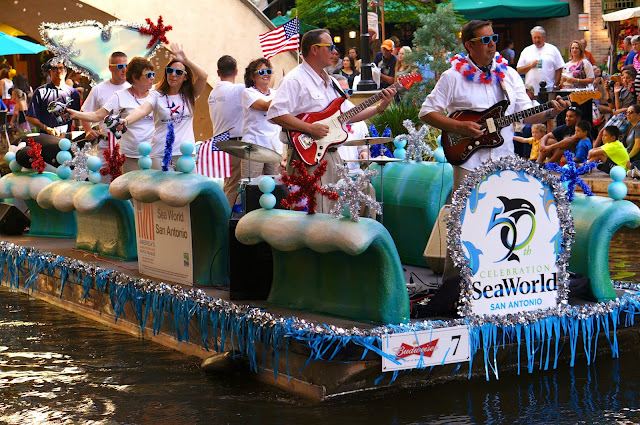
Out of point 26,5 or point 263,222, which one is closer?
point 263,222

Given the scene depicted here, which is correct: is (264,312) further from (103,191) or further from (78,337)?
(103,191)

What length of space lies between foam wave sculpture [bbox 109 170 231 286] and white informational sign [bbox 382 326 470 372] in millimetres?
1965

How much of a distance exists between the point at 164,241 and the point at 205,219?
60 centimetres

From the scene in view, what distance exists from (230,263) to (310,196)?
0.90 meters

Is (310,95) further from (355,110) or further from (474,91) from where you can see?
(474,91)

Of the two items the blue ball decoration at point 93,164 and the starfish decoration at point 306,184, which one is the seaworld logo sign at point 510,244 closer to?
the starfish decoration at point 306,184

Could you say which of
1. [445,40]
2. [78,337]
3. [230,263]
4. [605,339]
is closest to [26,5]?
[445,40]

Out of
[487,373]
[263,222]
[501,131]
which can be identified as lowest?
[487,373]

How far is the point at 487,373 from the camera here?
6465mm

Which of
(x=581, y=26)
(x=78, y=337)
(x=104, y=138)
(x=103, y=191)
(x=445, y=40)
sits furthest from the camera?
(x=581, y=26)

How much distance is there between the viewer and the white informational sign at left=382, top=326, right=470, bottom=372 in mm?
6098

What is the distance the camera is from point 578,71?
16.9 m

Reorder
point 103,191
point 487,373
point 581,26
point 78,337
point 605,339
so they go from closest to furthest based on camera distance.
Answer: point 487,373
point 605,339
point 78,337
point 103,191
point 581,26

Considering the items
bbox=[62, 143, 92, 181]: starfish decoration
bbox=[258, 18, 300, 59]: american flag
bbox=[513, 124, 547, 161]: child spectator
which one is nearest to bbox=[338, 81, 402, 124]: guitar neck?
bbox=[62, 143, 92, 181]: starfish decoration
